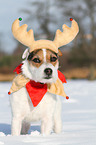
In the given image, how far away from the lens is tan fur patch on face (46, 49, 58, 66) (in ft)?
12.0

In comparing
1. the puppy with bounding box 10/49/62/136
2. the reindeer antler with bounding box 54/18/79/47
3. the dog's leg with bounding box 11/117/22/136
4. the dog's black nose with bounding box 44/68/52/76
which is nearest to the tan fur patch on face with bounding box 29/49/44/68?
the puppy with bounding box 10/49/62/136

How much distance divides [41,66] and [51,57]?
0.74 ft

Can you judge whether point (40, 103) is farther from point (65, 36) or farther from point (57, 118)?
point (65, 36)

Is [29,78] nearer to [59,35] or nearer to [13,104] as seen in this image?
[13,104]

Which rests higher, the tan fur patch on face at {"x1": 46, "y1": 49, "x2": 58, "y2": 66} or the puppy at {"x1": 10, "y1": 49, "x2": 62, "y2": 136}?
the tan fur patch on face at {"x1": 46, "y1": 49, "x2": 58, "y2": 66}

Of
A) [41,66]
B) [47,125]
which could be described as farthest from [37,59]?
[47,125]

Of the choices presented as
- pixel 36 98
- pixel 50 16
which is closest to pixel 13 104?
pixel 36 98

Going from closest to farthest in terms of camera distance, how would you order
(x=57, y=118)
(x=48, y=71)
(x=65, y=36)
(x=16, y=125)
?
(x=48, y=71) → (x=16, y=125) → (x=65, y=36) → (x=57, y=118)

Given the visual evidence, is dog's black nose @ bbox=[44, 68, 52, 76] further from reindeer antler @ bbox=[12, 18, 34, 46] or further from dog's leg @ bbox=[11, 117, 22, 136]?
dog's leg @ bbox=[11, 117, 22, 136]

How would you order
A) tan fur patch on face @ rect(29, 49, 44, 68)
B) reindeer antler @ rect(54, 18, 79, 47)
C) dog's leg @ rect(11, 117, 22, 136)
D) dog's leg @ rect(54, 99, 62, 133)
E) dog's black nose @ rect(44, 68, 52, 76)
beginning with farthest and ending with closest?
1. dog's leg @ rect(54, 99, 62, 133)
2. reindeer antler @ rect(54, 18, 79, 47)
3. dog's leg @ rect(11, 117, 22, 136)
4. tan fur patch on face @ rect(29, 49, 44, 68)
5. dog's black nose @ rect(44, 68, 52, 76)

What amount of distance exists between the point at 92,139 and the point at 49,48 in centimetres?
122

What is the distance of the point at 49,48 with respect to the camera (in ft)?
12.3

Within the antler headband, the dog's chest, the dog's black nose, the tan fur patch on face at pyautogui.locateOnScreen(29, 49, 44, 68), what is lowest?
the dog's chest

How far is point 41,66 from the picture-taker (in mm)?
3512
